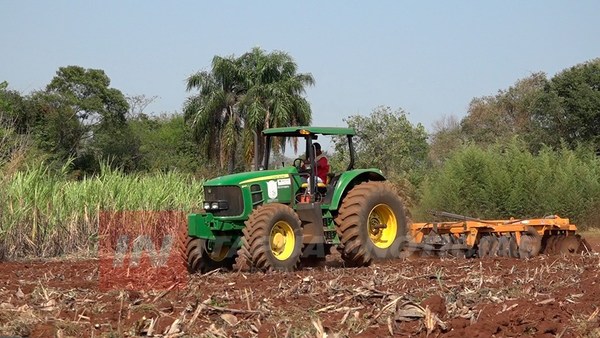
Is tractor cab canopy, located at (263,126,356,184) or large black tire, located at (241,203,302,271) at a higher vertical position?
tractor cab canopy, located at (263,126,356,184)

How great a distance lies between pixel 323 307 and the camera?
309 inches

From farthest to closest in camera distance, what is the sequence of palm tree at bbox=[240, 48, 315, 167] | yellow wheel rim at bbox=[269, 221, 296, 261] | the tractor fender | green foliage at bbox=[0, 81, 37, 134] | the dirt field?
green foliage at bbox=[0, 81, 37, 134]
palm tree at bbox=[240, 48, 315, 167]
the tractor fender
yellow wheel rim at bbox=[269, 221, 296, 261]
the dirt field

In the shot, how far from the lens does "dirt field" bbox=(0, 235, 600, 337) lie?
6766 millimetres

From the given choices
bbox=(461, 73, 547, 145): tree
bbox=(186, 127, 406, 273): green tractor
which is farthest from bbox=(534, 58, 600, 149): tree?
bbox=(186, 127, 406, 273): green tractor

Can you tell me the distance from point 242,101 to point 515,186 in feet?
45.4

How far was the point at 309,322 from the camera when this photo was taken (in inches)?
281

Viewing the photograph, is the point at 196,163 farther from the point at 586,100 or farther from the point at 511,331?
the point at 511,331

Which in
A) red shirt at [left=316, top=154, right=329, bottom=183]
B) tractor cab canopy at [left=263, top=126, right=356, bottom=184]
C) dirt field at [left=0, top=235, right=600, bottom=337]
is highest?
tractor cab canopy at [left=263, top=126, right=356, bottom=184]

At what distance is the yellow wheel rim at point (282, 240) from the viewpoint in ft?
40.3

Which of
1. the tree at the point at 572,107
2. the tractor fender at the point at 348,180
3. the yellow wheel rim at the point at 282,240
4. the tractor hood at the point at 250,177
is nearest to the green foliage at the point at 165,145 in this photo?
the tree at the point at 572,107

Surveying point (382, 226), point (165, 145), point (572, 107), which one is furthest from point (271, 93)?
point (382, 226)

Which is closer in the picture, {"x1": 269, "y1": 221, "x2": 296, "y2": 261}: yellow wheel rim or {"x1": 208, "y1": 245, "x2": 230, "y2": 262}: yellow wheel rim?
{"x1": 269, "y1": 221, "x2": 296, "y2": 261}: yellow wheel rim

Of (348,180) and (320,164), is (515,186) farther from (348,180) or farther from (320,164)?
(320,164)

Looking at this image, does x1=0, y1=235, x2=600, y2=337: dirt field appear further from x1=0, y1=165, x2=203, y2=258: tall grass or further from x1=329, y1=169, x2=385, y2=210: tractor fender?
x1=0, y1=165, x2=203, y2=258: tall grass
